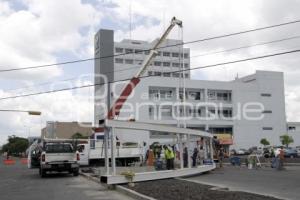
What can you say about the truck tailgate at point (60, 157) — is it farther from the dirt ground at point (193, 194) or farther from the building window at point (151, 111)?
the building window at point (151, 111)

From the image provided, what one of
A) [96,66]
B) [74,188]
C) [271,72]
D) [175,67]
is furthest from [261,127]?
[74,188]

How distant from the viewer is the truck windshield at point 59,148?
2727cm

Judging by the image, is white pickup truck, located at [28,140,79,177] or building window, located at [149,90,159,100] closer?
white pickup truck, located at [28,140,79,177]

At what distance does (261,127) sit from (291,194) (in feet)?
274

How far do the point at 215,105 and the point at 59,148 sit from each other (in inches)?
2610

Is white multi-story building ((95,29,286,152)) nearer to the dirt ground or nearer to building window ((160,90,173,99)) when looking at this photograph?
building window ((160,90,173,99))

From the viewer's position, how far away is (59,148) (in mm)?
27547

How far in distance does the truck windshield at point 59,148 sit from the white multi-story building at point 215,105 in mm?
48611

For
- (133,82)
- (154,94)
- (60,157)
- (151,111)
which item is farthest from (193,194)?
(154,94)

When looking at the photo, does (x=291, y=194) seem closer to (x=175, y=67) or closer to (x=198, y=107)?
(x=198, y=107)

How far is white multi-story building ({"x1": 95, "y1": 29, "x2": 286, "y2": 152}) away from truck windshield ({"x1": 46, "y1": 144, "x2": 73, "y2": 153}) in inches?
1914

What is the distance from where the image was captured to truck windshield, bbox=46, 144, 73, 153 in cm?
2727

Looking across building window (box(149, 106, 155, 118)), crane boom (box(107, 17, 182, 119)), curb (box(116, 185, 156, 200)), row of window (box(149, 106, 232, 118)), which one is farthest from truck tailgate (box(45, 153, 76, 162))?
building window (box(149, 106, 155, 118))

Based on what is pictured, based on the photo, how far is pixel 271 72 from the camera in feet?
331
